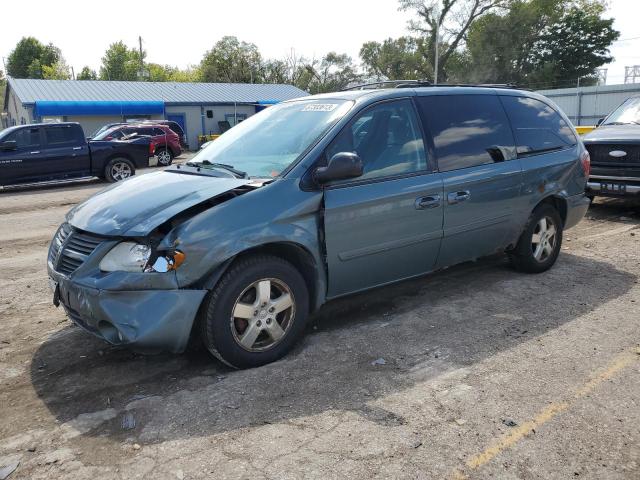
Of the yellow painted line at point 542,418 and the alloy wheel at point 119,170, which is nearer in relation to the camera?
the yellow painted line at point 542,418

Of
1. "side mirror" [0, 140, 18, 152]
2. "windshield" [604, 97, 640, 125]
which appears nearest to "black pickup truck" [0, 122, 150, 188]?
"side mirror" [0, 140, 18, 152]

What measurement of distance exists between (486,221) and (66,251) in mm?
3407

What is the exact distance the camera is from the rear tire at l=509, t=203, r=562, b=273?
5.41 m

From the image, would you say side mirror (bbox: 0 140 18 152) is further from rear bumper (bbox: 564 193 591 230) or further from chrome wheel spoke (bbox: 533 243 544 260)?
rear bumper (bbox: 564 193 591 230)

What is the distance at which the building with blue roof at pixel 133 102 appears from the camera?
32.0 metres

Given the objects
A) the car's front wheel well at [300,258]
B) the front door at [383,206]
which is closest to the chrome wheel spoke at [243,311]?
the car's front wheel well at [300,258]

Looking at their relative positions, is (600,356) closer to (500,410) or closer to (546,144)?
(500,410)

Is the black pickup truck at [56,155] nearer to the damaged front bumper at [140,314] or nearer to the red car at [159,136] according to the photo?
the red car at [159,136]

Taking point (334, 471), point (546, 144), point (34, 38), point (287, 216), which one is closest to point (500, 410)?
point (334, 471)

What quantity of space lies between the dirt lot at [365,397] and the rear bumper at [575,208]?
1.03m

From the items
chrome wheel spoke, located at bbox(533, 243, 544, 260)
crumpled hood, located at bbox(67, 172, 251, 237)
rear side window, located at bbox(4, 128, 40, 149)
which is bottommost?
chrome wheel spoke, located at bbox(533, 243, 544, 260)

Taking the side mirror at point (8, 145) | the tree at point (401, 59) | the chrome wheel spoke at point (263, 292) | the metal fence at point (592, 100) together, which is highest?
the tree at point (401, 59)

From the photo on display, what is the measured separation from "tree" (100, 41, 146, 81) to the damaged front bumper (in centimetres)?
8214

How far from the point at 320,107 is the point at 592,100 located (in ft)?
104
